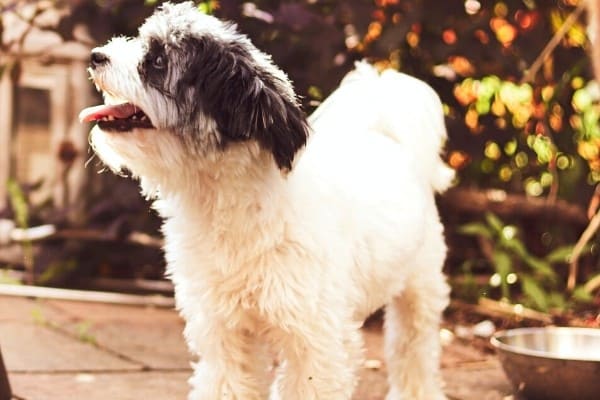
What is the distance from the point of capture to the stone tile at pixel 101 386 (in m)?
3.53

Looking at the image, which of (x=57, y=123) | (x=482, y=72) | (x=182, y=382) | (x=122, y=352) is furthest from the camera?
(x=57, y=123)

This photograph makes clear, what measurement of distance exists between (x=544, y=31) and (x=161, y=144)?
3.12 m

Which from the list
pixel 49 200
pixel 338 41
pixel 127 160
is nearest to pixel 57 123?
pixel 49 200

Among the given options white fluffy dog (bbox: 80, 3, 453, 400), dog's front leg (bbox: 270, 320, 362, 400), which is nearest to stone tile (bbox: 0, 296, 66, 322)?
white fluffy dog (bbox: 80, 3, 453, 400)

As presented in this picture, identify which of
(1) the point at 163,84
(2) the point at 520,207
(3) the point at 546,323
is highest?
(1) the point at 163,84

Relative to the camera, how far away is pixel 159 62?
8.72 ft

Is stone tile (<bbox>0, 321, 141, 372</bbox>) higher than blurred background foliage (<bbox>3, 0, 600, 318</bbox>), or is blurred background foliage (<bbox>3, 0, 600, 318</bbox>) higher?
blurred background foliage (<bbox>3, 0, 600, 318</bbox>)

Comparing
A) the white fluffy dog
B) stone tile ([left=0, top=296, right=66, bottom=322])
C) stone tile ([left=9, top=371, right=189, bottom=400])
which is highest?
the white fluffy dog

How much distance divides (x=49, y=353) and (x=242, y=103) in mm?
2029

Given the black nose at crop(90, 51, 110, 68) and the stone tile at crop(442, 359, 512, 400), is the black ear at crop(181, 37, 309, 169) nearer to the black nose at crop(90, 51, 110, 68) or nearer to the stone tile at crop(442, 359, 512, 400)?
the black nose at crop(90, 51, 110, 68)

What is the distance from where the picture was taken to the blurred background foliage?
16.1 ft

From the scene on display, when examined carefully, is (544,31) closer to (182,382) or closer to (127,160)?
(182,382)

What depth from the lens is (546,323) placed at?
518 centimetres

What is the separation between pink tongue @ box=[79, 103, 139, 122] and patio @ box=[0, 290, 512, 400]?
3.92 feet
